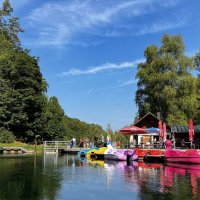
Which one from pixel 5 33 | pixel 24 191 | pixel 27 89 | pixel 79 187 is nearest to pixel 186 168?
pixel 79 187

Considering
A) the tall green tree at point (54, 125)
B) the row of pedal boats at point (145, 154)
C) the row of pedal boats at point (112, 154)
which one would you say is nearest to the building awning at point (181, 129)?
the row of pedal boats at point (145, 154)

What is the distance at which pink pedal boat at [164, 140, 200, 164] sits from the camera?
33250 mm

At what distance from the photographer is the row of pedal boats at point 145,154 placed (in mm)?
33656

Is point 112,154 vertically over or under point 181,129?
under

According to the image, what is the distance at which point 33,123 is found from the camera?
60.5 metres

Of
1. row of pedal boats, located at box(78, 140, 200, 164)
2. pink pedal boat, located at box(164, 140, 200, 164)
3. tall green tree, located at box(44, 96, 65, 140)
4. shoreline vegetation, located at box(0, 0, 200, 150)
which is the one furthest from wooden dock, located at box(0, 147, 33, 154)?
pink pedal boat, located at box(164, 140, 200, 164)

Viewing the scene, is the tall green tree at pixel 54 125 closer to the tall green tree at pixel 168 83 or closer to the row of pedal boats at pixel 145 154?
the tall green tree at pixel 168 83

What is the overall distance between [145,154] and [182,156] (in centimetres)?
562

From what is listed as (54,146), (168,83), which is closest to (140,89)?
(168,83)

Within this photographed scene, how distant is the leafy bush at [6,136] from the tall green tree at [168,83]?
2106cm

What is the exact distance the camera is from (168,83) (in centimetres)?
5906

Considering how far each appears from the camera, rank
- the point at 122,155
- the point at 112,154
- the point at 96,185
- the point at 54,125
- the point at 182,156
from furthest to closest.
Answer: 1. the point at 54,125
2. the point at 112,154
3. the point at 122,155
4. the point at 182,156
5. the point at 96,185

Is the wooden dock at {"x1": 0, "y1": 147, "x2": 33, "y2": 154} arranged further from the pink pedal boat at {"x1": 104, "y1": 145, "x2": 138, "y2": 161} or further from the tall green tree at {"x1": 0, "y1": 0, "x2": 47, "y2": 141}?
the pink pedal boat at {"x1": 104, "y1": 145, "x2": 138, "y2": 161}

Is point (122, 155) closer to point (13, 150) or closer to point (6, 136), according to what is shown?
point (13, 150)
